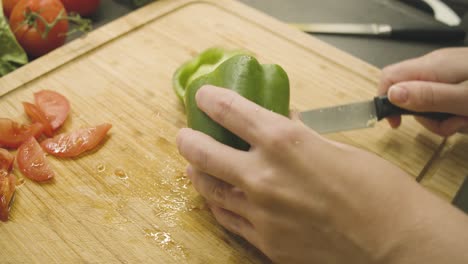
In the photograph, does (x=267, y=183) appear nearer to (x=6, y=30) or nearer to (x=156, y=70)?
(x=156, y=70)

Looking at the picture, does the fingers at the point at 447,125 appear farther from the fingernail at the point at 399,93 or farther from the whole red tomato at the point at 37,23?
the whole red tomato at the point at 37,23

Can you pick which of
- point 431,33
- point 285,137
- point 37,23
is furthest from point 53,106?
point 431,33

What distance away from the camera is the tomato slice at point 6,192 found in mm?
1125

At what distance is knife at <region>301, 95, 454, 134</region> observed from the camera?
1.30 meters

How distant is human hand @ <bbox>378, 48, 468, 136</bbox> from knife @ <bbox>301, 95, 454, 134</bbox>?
4 cm

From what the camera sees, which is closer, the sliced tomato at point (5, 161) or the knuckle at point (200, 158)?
the knuckle at point (200, 158)

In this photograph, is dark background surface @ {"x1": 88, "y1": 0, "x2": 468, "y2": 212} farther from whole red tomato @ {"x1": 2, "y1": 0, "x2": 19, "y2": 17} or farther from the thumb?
the thumb

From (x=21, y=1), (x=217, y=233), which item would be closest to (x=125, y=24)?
(x=21, y=1)

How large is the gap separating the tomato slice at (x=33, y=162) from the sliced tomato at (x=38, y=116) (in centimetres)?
5

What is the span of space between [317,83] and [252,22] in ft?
1.23

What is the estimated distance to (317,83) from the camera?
1518 mm

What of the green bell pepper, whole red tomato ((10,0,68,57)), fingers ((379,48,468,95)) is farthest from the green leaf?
fingers ((379,48,468,95))

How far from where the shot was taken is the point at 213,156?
944 millimetres

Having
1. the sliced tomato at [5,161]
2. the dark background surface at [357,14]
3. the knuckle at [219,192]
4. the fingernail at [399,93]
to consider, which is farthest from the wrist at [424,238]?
the dark background surface at [357,14]
